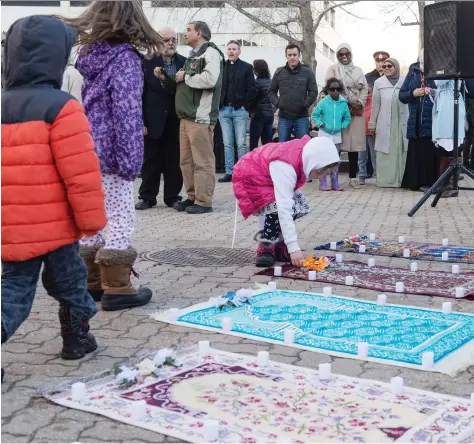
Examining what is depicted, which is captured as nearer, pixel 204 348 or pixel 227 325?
pixel 204 348

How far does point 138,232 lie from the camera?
8.87m

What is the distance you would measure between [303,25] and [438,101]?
1969 cm

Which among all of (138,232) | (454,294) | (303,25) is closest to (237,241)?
(138,232)

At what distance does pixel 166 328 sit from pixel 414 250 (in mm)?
3282

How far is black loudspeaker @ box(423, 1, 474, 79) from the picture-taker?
9.68 metres

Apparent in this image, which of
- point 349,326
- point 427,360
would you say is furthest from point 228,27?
point 427,360

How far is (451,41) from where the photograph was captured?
32.0 feet

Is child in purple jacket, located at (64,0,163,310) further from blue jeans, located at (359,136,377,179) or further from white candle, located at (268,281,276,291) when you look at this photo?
blue jeans, located at (359,136,377,179)

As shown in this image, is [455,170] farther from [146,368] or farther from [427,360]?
[146,368]

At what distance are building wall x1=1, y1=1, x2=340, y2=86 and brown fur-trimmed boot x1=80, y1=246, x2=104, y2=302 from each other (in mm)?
14707

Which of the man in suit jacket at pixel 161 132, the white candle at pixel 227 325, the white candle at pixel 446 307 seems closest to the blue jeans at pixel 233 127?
the man in suit jacket at pixel 161 132

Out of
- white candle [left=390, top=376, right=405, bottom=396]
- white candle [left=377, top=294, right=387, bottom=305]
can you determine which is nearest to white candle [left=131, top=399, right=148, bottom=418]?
white candle [left=390, top=376, right=405, bottom=396]

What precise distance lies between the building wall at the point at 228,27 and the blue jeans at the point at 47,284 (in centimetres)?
1598

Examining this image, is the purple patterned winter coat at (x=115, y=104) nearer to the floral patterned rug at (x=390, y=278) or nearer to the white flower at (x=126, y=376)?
the white flower at (x=126, y=376)
